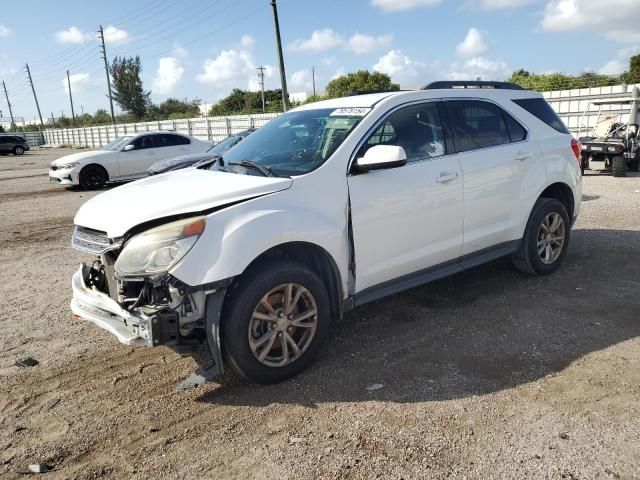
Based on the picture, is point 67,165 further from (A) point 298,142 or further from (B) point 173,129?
(B) point 173,129

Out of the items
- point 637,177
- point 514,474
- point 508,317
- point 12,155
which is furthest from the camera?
point 12,155

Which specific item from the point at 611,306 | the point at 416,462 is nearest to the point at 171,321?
the point at 416,462

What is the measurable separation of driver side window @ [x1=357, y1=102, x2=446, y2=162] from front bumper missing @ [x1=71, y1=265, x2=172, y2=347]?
1.95 m

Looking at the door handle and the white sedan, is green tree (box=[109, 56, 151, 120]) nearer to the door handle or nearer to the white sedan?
the white sedan

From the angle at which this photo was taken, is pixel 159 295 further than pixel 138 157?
No

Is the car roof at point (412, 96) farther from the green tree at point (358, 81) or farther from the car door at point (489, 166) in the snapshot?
the green tree at point (358, 81)

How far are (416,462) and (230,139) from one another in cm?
962

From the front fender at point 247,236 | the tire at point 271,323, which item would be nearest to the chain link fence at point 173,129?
the front fender at point 247,236

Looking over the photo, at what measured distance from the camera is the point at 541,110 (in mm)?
5297

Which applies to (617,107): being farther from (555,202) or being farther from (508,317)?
(508,317)

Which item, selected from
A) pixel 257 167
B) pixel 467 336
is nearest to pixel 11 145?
pixel 257 167

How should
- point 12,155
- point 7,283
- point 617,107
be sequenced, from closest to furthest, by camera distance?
point 7,283 < point 617,107 < point 12,155

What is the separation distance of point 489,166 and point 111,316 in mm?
3279

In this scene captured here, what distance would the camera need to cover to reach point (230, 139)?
11359mm
